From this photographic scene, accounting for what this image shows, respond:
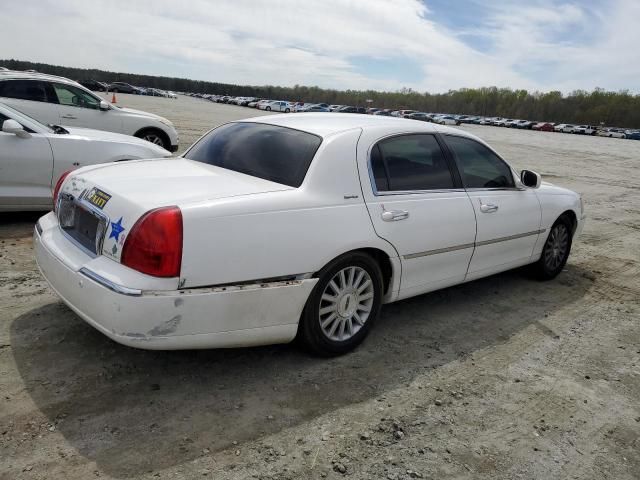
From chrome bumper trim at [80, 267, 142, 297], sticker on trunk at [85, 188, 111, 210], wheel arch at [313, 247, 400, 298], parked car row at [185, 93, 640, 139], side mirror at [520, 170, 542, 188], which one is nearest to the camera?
chrome bumper trim at [80, 267, 142, 297]

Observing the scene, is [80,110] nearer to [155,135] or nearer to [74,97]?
[74,97]

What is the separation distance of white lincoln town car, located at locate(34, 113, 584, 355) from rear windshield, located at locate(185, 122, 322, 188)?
0.01 m

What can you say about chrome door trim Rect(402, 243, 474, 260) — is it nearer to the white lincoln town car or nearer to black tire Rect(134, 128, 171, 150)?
the white lincoln town car

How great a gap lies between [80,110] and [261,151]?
721cm

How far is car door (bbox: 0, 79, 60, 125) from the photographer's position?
9.11 meters

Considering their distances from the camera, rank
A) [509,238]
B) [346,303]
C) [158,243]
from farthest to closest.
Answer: [509,238] < [346,303] < [158,243]

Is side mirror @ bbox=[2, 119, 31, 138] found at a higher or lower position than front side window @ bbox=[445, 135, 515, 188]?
lower

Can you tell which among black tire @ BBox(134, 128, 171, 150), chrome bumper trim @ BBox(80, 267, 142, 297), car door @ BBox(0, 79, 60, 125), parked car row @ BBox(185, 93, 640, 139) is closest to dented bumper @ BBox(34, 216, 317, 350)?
chrome bumper trim @ BBox(80, 267, 142, 297)

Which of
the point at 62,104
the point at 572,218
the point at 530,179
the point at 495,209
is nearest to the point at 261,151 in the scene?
the point at 495,209

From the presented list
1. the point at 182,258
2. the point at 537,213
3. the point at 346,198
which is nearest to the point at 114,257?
the point at 182,258

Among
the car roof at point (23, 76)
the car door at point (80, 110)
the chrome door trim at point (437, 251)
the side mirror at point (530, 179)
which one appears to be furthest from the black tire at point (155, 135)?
the chrome door trim at point (437, 251)

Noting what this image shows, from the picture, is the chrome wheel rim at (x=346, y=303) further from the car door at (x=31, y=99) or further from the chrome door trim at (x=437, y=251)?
the car door at (x=31, y=99)

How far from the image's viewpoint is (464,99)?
13750cm

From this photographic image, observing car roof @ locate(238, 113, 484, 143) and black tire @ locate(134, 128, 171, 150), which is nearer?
car roof @ locate(238, 113, 484, 143)
